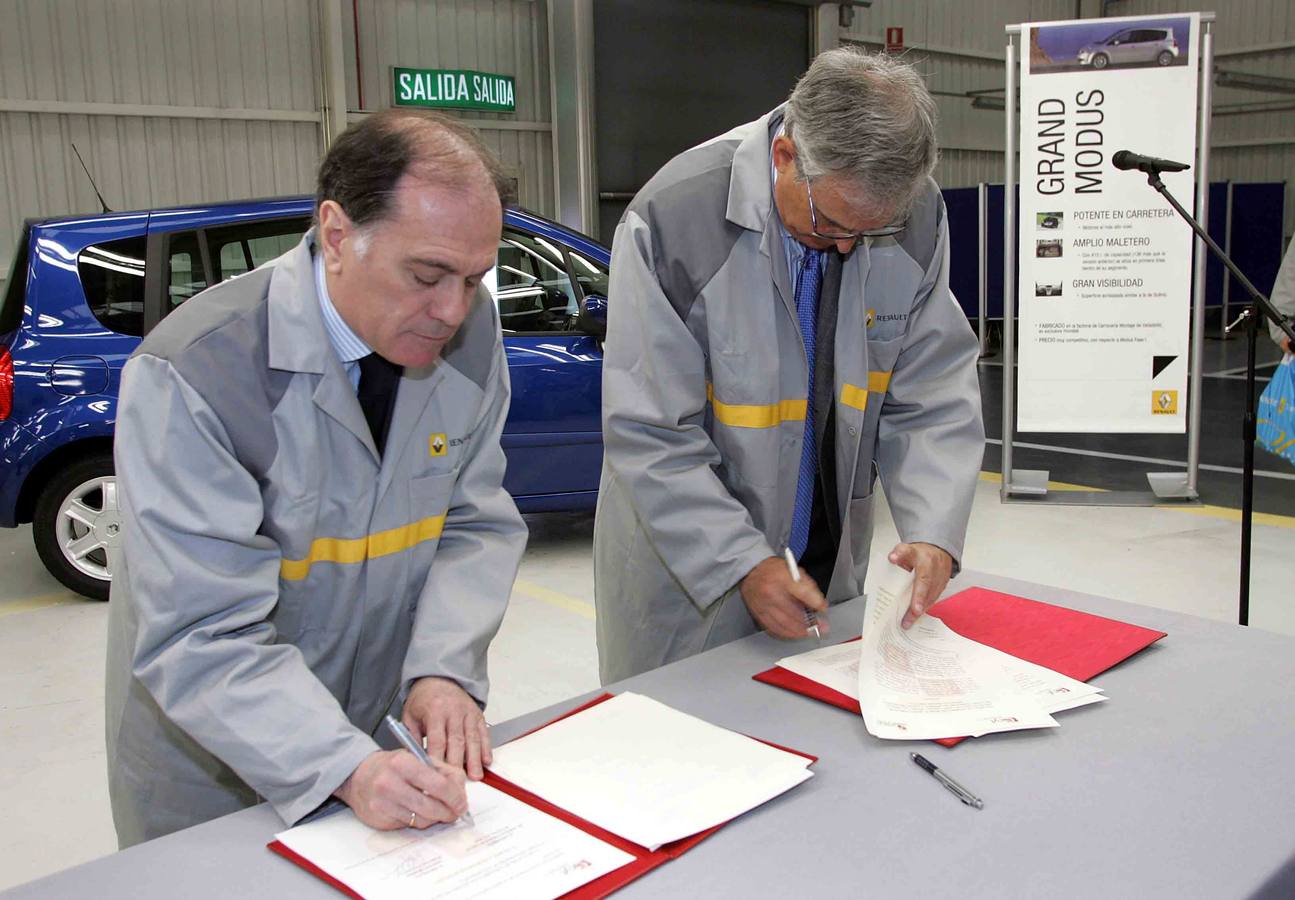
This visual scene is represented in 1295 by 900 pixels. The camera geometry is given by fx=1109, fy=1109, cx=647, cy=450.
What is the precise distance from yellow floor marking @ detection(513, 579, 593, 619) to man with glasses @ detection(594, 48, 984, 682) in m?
2.01

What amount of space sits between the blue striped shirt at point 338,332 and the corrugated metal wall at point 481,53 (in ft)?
24.6

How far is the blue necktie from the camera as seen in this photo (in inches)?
68.9

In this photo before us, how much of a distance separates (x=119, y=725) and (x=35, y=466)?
2874mm

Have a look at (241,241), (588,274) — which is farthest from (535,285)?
(241,241)

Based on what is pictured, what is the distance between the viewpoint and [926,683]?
142cm

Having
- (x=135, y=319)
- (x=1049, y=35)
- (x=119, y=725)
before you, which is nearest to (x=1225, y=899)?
(x=119, y=725)

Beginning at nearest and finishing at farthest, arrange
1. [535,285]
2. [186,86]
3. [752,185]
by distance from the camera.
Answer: [752,185] < [535,285] < [186,86]

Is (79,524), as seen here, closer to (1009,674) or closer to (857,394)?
(857,394)

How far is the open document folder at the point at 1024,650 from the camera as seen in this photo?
141 cm

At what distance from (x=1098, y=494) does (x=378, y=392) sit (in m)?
4.68

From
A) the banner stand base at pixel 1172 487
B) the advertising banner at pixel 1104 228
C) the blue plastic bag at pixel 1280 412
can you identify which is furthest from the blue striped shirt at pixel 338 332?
the banner stand base at pixel 1172 487

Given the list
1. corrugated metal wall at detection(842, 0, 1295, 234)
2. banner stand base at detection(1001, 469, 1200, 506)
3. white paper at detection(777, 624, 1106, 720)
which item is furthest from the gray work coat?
corrugated metal wall at detection(842, 0, 1295, 234)

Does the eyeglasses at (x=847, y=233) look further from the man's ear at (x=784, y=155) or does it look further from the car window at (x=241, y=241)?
the car window at (x=241, y=241)

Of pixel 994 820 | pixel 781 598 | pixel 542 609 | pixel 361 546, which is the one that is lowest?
pixel 542 609
